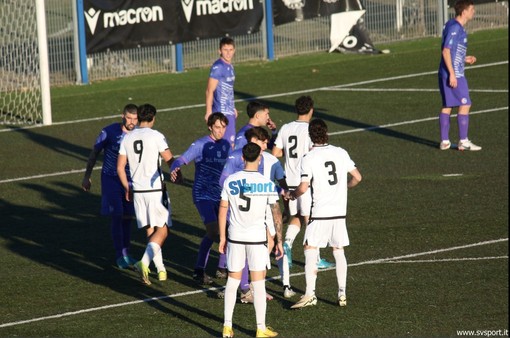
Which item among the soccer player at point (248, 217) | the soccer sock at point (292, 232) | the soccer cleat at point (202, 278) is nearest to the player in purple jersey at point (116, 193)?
the soccer cleat at point (202, 278)

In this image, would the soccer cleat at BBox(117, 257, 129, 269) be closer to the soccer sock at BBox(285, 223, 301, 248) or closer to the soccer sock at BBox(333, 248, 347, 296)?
the soccer sock at BBox(285, 223, 301, 248)

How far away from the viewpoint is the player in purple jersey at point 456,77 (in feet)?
69.6

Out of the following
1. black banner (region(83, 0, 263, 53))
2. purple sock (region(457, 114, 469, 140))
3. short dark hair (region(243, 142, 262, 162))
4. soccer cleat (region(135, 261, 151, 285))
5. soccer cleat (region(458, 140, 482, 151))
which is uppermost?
black banner (region(83, 0, 263, 53))

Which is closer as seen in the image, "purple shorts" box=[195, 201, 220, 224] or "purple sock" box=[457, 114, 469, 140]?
"purple shorts" box=[195, 201, 220, 224]

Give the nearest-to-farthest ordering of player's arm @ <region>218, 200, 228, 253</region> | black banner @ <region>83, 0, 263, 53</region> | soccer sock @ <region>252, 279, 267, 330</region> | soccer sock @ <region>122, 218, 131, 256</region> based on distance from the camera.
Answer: soccer sock @ <region>252, 279, 267, 330</region>
player's arm @ <region>218, 200, 228, 253</region>
soccer sock @ <region>122, 218, 131, 256</region>
black banner @ <region>83, 0, 263, 53</region>

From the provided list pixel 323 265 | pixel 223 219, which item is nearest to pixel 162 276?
pixel 323 265

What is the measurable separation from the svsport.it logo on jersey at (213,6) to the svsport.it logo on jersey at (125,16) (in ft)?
2.37

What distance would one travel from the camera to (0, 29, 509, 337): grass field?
12.4 meters

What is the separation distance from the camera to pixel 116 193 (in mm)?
14859

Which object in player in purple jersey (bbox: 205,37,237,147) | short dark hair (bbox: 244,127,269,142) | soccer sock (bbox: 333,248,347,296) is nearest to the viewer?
short dark hair (bbox: 244,127,269,142)

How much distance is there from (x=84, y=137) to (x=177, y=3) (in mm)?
7054

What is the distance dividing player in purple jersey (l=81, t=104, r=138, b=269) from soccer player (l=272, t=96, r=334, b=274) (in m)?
1.86

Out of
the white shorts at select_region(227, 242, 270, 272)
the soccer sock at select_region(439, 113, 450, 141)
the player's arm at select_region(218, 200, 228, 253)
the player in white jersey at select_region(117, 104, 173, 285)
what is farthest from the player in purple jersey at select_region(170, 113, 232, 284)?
the soccer sock at select_region(439, 113, 450, 141)

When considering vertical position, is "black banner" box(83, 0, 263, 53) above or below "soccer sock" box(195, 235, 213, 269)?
above
